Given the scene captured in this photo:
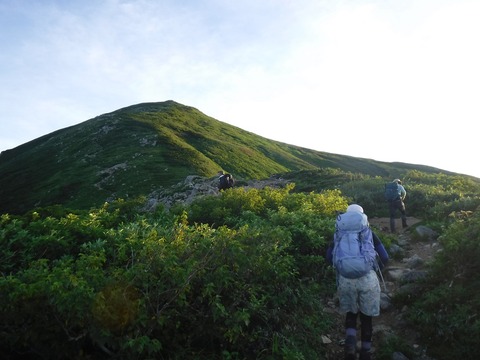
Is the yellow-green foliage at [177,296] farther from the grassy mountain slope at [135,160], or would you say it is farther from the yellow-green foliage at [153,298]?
the grassy mountain slope at [135,160]

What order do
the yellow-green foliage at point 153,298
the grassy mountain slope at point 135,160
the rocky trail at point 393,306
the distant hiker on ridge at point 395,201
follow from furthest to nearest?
the grassy mountain slope at point 135,160, the distant hiker on ridge at point 395,201, the rocky trail at point 393,306, the yellow-green foliage at point 153,298

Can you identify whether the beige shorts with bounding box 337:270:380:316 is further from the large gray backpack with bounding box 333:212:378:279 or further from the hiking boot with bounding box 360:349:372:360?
the hiking boot with bounding box 360:349:372:360

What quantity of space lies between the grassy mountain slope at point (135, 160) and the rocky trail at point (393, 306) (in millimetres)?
34571

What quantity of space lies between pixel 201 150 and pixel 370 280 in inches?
2480

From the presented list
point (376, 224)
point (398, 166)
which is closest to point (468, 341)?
point (376, 224)

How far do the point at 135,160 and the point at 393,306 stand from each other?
2050 inches

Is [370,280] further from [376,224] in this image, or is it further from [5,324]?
[376,224]

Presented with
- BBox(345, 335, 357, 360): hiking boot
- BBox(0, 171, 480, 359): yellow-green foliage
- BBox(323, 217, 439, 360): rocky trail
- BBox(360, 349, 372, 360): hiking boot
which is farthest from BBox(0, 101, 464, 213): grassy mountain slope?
BBox(360, 349, 372, 360): hiking boot

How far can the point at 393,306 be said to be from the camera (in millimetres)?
9125

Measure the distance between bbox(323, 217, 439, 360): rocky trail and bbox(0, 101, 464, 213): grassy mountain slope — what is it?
113ft

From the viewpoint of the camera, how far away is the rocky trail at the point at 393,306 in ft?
25.4

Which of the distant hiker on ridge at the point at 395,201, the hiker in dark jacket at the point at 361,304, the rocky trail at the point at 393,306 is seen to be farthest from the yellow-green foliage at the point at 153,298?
the distant hiker on ridge at the point at 395,201

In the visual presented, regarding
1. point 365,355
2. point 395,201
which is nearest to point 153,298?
point 365,355

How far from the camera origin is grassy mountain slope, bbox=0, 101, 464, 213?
1999 inches
